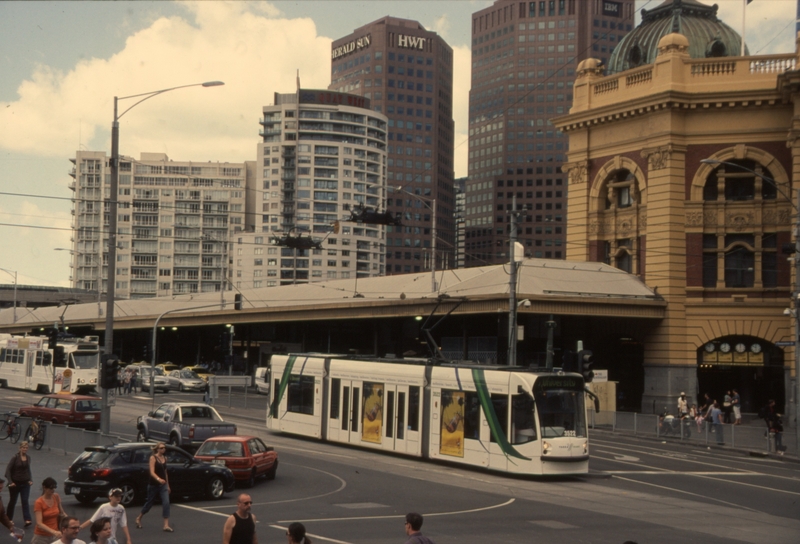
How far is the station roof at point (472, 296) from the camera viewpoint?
5391 centimetres

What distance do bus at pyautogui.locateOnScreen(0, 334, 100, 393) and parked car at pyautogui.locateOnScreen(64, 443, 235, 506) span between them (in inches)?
1190

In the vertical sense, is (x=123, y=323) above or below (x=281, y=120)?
below

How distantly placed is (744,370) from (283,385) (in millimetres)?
29353

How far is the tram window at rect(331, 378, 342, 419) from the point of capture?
35125 mm

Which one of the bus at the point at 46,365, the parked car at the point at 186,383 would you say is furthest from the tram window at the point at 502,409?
the parked car at the point at 186,383

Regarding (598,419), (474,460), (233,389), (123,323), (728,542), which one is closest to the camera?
(728,542)

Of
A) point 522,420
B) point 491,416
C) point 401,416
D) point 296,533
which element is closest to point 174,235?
point 401,416

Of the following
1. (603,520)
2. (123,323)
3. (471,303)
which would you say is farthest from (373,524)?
(123,323)

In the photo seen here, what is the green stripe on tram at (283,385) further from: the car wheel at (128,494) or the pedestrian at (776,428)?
the pedestrian at (776,428)

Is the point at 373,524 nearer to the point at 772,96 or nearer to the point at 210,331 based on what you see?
the point at 772,96

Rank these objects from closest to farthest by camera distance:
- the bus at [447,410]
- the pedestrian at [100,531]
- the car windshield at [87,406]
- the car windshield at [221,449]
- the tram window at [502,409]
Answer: the pedestrian at [100,531] < the car windshield at [221,449] < the bus at [447,410] < the tram window at [502,409] < the car windshield at [87,406]

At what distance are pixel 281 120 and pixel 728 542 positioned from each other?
17889 centimetres

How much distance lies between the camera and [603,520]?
2152cm

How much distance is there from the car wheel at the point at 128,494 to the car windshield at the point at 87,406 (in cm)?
1777
